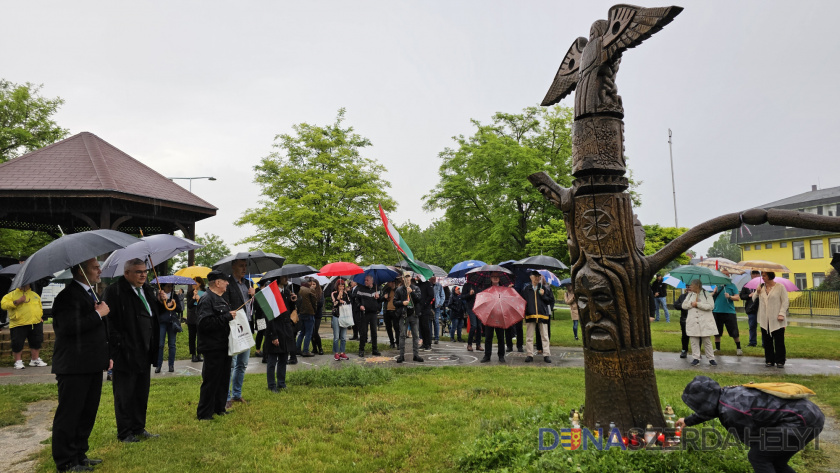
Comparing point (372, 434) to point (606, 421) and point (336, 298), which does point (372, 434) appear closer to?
point (606, 421)

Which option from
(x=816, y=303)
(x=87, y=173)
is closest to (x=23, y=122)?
(x=87, y=173)

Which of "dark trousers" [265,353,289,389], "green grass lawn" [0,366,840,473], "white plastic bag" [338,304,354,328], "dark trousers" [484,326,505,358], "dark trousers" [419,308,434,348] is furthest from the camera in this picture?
"dark trousers" [419,308,434,348]

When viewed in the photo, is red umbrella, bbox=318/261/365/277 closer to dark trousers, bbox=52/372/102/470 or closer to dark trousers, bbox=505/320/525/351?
dark trousers, bbox=505/320/525/351

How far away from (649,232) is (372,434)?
29.7m

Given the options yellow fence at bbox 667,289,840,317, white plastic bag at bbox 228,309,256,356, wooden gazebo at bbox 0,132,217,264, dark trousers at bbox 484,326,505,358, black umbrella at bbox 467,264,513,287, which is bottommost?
yellow fence at bbox 667,289,840,317

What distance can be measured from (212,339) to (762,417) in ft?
19.8

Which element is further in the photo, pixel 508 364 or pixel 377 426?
pixel 508 364

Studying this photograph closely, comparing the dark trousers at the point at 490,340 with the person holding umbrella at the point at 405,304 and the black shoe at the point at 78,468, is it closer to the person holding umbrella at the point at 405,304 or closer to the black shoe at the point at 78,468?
the person holding umbrella at the point at 405,304

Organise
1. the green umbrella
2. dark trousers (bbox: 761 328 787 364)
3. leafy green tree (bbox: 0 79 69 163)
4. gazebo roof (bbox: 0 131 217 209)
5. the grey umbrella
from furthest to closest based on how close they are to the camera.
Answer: leafy green tree (bbox: 0 79 69 163) → gazebo roof (bbox: 0 131 217 209) → the green umbrella → dark trousers (bbox: 761 328 787 364) → the grey umbrella

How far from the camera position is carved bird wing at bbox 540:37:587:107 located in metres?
4.99

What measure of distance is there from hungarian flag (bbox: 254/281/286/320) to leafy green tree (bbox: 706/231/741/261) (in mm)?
133356

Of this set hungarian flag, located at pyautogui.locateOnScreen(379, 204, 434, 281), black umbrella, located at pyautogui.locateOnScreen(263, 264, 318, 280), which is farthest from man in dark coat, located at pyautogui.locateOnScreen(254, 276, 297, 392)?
hungarian flag, located at pyautogui.locateOnScreen(379, 204, 434, 281)

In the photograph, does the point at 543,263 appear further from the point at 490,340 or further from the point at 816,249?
the point at 816,249

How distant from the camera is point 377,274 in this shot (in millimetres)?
14602
